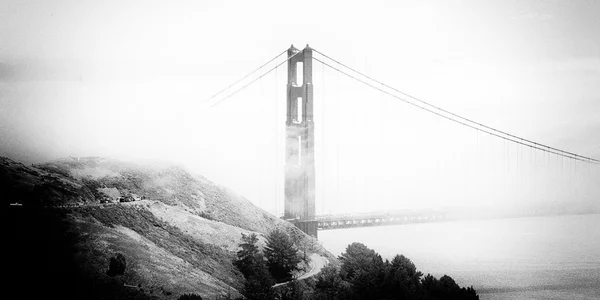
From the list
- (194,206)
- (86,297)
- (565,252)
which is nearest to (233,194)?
(194,206)

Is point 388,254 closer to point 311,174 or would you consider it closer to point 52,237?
point 311,174

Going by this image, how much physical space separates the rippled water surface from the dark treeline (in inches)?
542

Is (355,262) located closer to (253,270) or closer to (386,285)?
(386,285)

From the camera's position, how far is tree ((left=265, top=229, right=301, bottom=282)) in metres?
48.9

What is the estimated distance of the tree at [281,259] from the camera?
48938mm

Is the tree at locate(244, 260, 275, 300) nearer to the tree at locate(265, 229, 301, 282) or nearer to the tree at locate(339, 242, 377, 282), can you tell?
the tree at locate(265, 229, 301, 282)

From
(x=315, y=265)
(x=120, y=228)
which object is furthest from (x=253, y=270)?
(x=120, y=228)

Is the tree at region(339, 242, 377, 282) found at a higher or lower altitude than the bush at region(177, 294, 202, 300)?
higher

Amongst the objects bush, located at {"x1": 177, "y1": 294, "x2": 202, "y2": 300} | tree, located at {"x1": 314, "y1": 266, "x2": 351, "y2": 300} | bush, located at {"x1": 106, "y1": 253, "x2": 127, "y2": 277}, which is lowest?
tree, located at {"x1": 314, "y1": 266, "x2": 351, "y2": 300}

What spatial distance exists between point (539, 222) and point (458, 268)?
65792mm

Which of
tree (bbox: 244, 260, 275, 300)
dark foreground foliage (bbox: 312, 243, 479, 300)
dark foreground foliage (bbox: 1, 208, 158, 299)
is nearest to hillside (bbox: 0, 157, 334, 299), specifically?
dark foreground foliage (bbox: 1, 208, 158, 299)

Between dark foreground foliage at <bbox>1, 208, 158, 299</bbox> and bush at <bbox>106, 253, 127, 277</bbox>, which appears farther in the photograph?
bush at <bbox>106, 253, 127, 277</bbox>

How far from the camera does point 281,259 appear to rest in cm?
4925

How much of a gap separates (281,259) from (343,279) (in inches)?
225
